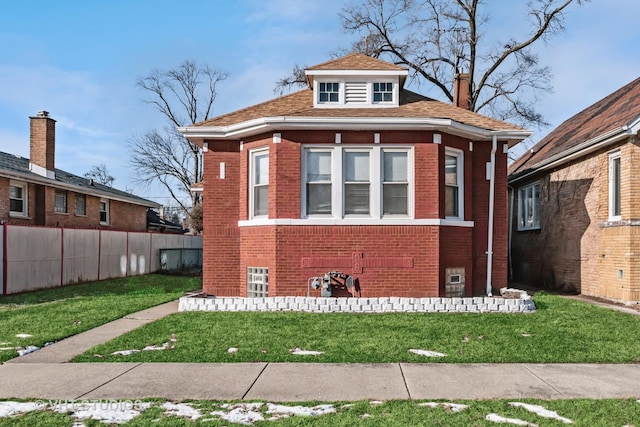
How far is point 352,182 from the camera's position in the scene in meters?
11.5

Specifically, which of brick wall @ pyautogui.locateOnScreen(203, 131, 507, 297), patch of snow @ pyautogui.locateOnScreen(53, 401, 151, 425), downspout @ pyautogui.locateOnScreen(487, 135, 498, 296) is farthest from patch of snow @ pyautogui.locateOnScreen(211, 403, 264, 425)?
downspout @ pyautogui.locateOnScreen(487, 135, 498, 296)

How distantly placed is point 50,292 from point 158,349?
9521mm

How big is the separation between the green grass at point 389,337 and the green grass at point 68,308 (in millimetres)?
1359

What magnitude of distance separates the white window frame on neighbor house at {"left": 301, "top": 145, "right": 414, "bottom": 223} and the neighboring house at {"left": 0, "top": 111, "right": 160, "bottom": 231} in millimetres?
13450

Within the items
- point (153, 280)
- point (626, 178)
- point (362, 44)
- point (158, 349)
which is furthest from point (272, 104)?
point (362, 44)

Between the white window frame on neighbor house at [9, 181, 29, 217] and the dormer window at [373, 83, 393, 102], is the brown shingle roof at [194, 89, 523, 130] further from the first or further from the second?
the white window frame on neighbor house at [9, 181, 29, 217]

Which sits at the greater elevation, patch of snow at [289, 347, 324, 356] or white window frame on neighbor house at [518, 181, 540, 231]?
white window frame on neighbor house at [518, 181, 540, 231]

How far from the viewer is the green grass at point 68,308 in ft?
29.1

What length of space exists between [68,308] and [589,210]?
1332cm

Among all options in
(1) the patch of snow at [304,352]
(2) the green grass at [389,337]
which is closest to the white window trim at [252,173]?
(2) the green grass at [389,337]

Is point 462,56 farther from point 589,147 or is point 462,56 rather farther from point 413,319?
point 413,319

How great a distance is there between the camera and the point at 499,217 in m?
12.8

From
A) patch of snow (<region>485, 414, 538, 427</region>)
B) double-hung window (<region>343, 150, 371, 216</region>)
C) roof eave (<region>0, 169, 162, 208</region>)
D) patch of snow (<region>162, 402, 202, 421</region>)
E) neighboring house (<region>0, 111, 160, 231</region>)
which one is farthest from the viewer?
neighboring house (<region>0, 111, 160, 231</region>)

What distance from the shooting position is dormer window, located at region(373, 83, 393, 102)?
41.8 ft
